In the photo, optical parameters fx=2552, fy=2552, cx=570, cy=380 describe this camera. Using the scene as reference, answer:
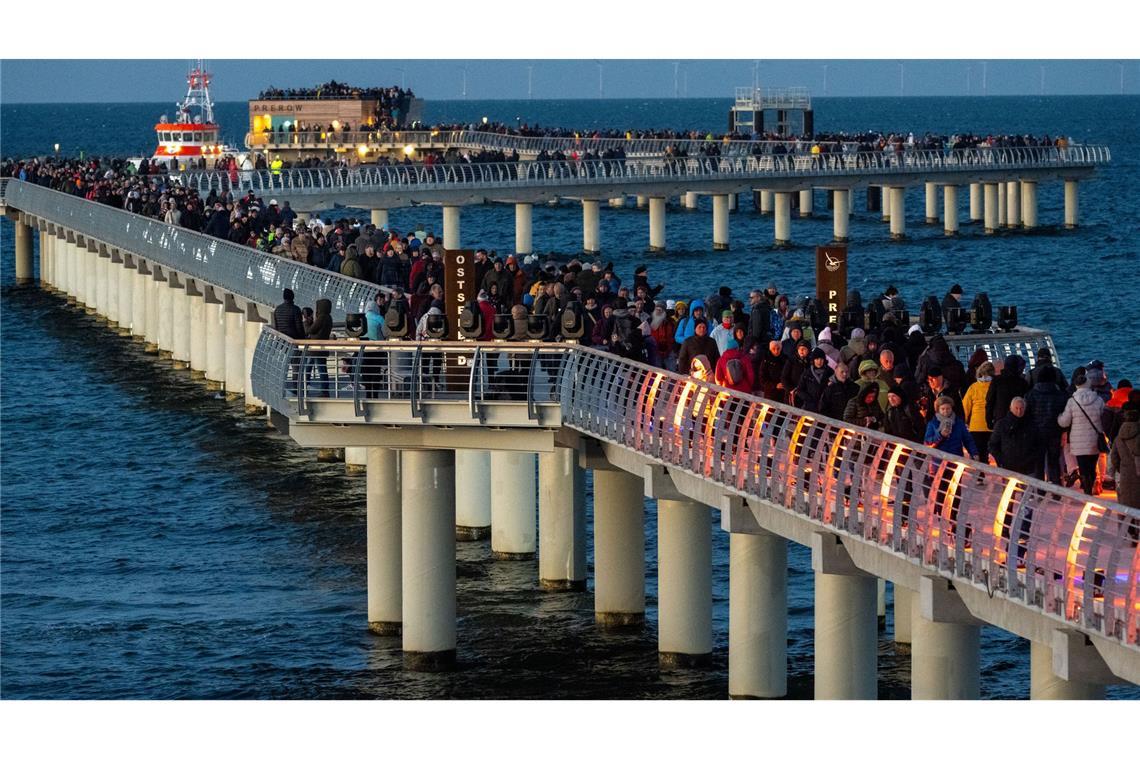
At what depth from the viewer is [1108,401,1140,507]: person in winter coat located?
24172 millimetres

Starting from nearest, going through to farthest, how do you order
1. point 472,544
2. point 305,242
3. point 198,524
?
point 472,544 → point 198,524 → point 305,242

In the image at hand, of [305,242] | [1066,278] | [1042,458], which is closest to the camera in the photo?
[1042,458]

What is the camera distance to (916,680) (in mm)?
28344

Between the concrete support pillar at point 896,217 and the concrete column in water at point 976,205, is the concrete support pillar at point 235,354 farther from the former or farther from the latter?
the concrete column in water at point 976,205

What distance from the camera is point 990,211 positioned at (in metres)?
118

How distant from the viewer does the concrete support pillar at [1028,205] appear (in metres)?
118

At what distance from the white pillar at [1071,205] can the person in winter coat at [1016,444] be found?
95221 millimetres

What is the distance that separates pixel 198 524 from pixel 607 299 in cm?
1476

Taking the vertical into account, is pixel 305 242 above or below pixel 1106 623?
above

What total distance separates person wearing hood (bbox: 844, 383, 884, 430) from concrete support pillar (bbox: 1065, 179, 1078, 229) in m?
93.4

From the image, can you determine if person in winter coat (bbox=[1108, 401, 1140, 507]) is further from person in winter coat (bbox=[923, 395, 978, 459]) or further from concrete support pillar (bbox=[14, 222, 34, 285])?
concrete support pillar (bbox=[14, 222, 34, 285])

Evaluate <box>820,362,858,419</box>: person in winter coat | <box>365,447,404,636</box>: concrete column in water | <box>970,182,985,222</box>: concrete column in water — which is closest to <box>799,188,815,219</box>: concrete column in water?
<box>970,182,985,222</box>: concrete column in water

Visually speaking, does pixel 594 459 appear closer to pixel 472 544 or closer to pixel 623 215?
pixel 472 544

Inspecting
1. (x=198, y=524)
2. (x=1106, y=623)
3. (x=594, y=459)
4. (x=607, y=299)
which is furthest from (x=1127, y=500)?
(x=198, y=524)
